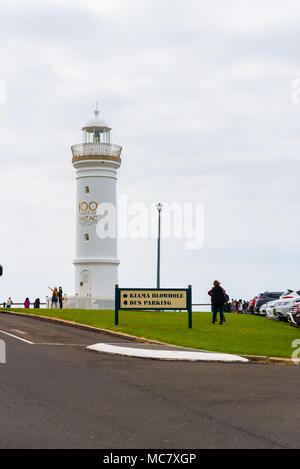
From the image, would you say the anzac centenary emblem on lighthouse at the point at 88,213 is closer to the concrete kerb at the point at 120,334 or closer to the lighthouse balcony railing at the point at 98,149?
the lighthouse balcony railing at the point at 98,149

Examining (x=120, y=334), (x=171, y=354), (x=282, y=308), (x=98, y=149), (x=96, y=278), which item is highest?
(x=98, y=149)

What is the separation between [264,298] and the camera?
41750 millimetres

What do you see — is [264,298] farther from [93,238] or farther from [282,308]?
Answer: [93,238]

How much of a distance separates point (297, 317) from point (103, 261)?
29.1m

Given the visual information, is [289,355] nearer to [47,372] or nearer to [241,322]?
[47,372]

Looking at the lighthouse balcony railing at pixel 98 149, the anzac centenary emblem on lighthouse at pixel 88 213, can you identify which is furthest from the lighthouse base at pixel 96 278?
the lighthouse balcony railing at pixel 98 149

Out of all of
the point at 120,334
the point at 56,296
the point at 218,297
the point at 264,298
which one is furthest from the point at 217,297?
the point at 56,296

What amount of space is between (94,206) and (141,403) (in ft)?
145

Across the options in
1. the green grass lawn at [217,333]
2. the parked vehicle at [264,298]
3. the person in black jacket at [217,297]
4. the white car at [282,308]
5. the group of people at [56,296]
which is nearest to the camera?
the green grass lawn at [217,333]

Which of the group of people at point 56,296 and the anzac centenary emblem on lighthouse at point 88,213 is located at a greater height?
the anzac centenary emblem on lighthouse at point 88,213

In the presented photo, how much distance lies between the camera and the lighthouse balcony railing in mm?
54312

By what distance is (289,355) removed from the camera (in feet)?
55.9

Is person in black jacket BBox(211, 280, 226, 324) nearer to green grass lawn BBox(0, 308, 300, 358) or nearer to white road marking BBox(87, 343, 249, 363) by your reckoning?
green grass lawn BBox(0, 308, 300, 358)

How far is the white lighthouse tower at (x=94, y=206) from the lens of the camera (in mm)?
52781
